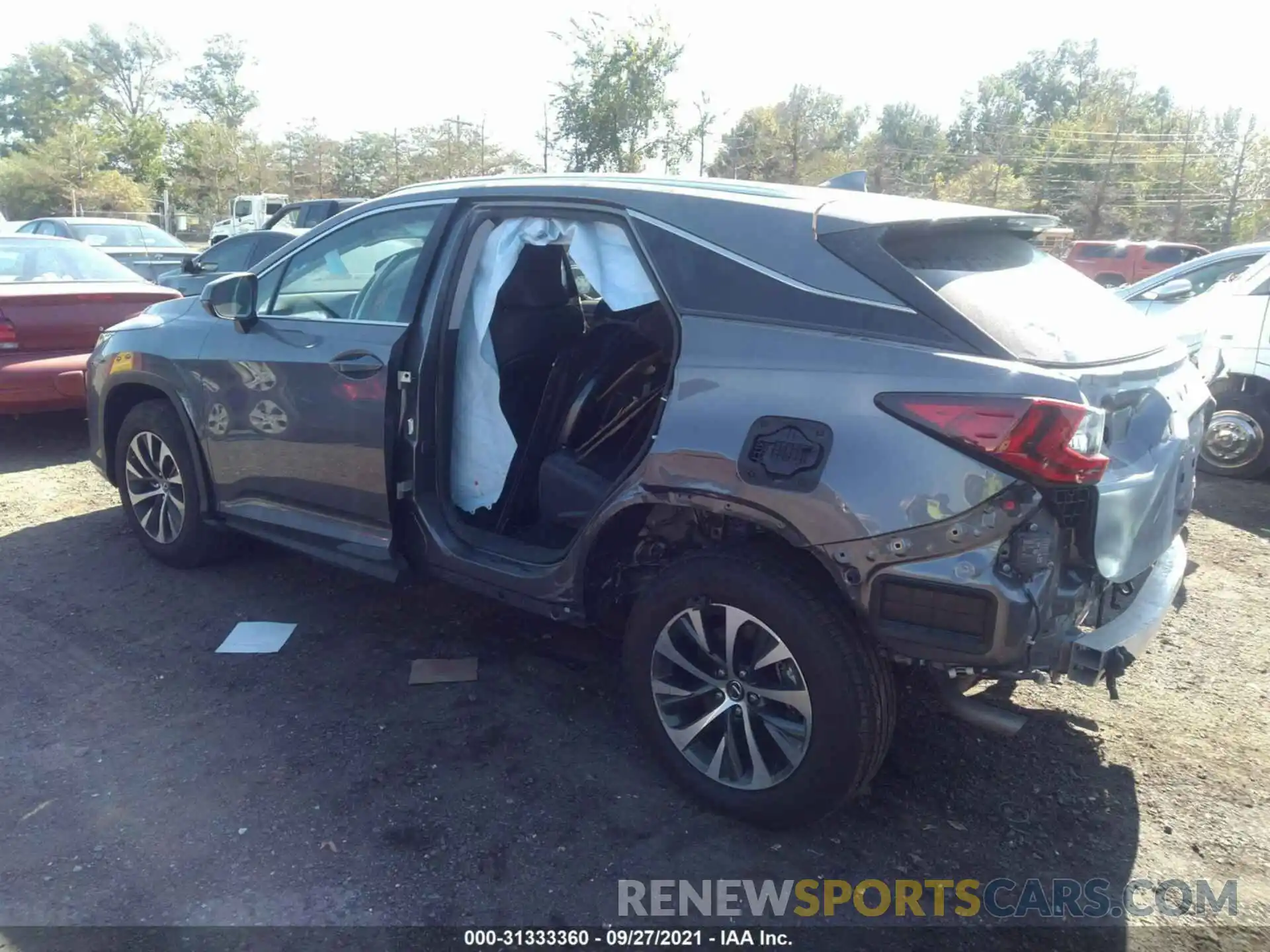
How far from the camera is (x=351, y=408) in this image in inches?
156

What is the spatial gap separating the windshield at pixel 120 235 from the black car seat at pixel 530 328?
531 inches

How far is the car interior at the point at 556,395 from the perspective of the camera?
4.00 m

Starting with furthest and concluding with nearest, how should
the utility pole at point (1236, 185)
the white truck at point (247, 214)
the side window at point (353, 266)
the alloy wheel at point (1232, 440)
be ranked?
1. the utility pole at point (1236, 185)
2. the white truck at point (247, 214)
3. the alloy wheel at point (1232, 440)
4. the side window at point (353, 266)

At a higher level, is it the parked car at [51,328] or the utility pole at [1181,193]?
the utility pole at [1181,193]

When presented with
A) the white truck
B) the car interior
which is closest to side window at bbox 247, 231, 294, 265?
the car interior

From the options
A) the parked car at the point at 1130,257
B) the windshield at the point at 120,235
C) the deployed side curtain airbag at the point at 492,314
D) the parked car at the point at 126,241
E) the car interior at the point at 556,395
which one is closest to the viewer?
the deployed side curtain airbag at the point at 492,314

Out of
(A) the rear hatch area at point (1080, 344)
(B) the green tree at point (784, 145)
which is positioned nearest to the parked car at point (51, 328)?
(A) the rear hatch area at point (1080, 344)

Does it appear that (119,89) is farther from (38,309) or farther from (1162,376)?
(1162,376)

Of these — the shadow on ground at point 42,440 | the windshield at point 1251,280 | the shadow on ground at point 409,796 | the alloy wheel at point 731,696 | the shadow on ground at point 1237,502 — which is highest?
the windshield at point 1251,280

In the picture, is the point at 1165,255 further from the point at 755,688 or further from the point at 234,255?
the point at 755,688

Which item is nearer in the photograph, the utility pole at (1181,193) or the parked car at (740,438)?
the parked car at (740,438)

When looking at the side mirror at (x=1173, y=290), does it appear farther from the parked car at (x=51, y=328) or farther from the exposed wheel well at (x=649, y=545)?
the parked car at (x=51, y=328)

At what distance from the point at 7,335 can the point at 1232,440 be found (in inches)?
345

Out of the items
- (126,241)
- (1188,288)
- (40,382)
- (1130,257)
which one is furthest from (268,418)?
(1130,257)
